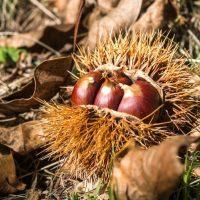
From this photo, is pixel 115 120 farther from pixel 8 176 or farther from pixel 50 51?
pixel 50 51

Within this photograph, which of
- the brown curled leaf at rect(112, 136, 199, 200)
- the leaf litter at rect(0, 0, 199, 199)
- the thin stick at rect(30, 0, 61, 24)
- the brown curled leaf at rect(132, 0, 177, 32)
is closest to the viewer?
the brown curled leaf at rect(112, 136, 199, 200)

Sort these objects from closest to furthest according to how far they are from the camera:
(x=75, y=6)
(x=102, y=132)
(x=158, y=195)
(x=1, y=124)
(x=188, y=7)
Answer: (x=158, y=195) < (x=102, y=132) < (x=1, y=124) < (x=188, y=7) < (x=75, y=6)

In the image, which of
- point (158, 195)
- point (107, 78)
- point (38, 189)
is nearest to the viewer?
point (158, 195)

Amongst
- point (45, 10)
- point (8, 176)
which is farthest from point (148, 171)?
point (45, 10)

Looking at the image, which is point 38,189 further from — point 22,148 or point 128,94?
point 128,94

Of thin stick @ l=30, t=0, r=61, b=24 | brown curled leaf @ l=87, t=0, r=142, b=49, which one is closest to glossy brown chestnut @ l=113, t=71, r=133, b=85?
brown curled leaf @ l=87, t=0, r=142, b=49

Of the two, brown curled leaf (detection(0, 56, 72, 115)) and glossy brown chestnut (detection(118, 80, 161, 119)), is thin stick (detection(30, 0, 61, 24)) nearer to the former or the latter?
brown curled leaf (detection(0, 56, 72, 115))

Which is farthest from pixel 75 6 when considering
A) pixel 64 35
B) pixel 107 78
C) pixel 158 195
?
pixel 158 195
